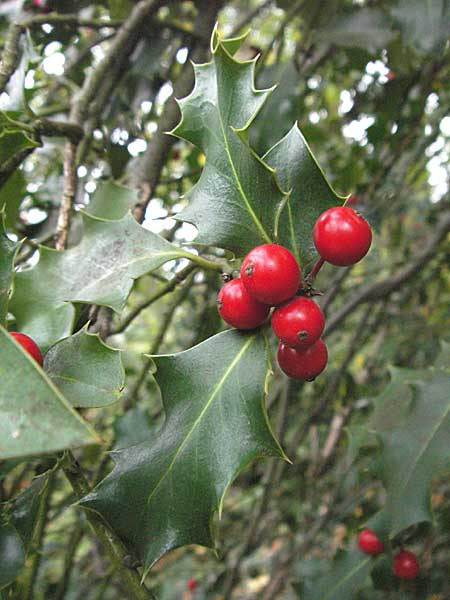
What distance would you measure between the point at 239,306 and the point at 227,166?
220 mm

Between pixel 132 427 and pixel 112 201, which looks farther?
pixel 132 427

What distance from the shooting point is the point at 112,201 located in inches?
47.9

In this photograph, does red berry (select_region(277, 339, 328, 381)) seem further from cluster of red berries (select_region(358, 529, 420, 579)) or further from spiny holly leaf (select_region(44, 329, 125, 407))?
cluster of red berries (select_region(358, 529, 420, 579))

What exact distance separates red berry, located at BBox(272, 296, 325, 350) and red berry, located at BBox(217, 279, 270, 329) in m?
0.05

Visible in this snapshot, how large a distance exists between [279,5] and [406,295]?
136cm

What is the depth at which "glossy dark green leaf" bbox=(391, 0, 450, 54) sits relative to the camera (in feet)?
4.92

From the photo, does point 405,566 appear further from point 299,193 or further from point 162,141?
point 162,141

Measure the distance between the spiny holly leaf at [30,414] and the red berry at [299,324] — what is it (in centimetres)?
37

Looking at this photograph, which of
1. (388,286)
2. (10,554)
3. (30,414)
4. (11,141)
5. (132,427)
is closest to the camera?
(30,414)

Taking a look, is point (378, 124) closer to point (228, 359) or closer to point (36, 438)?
point (228, 359)

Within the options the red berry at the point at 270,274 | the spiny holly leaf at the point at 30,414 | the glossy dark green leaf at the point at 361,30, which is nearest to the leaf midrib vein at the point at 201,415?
the red berry at the point at 270,274

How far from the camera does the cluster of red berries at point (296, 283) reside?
783mm

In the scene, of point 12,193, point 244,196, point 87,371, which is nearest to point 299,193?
point 244,196

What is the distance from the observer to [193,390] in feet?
2.85
